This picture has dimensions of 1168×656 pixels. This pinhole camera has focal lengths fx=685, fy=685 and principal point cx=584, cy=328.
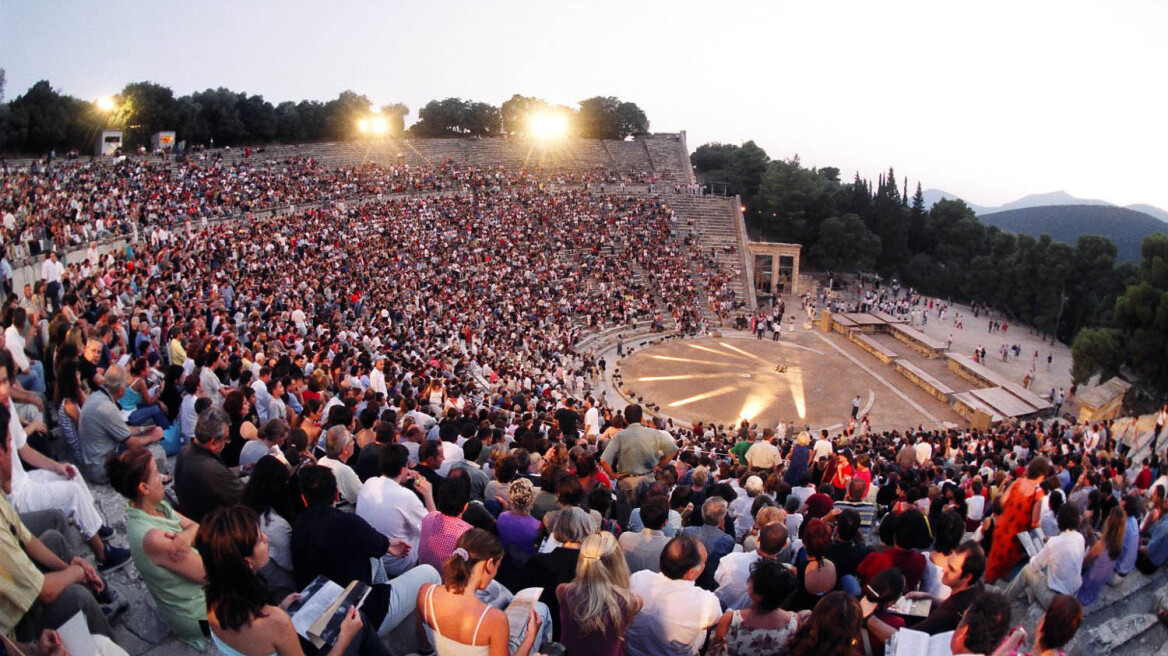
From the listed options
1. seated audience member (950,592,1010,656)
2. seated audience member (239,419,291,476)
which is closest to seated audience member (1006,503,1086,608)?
seated audience member (950,592,1010,656)

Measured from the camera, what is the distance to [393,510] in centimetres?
527

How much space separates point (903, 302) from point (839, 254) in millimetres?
9096

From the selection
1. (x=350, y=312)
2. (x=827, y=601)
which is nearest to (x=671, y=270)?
(x=350, y=312)

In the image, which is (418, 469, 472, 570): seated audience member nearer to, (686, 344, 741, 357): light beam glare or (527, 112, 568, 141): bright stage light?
(686, 344, 741, 357): light beam glare

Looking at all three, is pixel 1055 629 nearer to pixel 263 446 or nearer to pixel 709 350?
pixel 263 446

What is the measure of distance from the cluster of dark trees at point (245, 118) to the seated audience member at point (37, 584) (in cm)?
4672

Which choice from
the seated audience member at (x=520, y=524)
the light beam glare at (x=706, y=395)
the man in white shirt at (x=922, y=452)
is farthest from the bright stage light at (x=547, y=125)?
the seated audience member at (x=520, y=524)

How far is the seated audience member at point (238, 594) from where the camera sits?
11.0 feet

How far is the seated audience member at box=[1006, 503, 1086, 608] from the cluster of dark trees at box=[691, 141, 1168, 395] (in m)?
29.2

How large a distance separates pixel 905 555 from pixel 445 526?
3.45 m

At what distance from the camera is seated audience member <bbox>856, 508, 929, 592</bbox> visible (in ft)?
16.8

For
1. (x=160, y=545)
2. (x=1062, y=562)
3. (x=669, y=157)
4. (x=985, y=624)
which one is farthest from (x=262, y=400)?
(x=669, y=157)

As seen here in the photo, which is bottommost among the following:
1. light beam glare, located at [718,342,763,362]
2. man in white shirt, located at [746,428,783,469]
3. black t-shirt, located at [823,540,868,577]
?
light beam glare, located at [718,342,763,362]

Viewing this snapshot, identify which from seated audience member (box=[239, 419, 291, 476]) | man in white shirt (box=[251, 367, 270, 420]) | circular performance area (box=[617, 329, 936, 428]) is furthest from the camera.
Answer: circular performance area (box=[617, 329, 936, 428])
